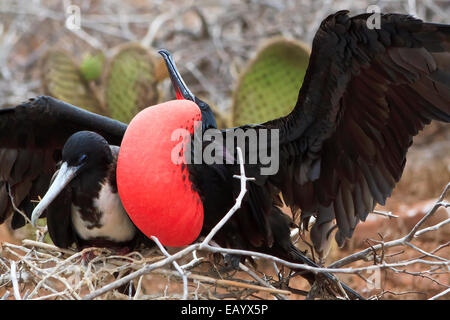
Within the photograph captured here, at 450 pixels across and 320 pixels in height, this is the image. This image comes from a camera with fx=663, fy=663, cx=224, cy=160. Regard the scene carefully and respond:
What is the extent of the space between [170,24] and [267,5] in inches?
30.4

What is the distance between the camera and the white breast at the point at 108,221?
1.76 meters

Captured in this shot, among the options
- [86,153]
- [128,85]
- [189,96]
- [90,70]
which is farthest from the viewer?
[90,70]

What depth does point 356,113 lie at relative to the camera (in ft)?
5.51

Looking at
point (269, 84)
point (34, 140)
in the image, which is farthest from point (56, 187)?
point (269, 84)

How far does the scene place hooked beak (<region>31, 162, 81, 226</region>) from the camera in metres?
1.63

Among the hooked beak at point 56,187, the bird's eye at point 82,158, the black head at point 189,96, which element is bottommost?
the hooked beak at point 56,187

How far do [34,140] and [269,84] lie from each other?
57.5 inches

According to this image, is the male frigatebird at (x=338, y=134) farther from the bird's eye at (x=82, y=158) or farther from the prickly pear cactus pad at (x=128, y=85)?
the prickly pear cactus pad at (x=128, y=85)

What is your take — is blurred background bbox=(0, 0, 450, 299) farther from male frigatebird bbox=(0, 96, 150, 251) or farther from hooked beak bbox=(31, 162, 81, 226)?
hooked beak bbox=(31, 162, 81, 226)

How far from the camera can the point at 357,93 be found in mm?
1652

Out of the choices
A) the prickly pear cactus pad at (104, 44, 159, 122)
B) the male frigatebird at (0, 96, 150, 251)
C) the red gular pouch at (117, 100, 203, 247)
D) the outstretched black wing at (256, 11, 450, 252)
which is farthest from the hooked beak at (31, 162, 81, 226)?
the prickly pear cactus pad at (104, 44, 159, 122)

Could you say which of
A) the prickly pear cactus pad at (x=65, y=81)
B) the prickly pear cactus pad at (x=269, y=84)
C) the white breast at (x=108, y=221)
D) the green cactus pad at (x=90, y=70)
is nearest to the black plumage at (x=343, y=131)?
the white breast at (x=108, y=221)

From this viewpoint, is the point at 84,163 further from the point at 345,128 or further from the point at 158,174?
the point at 345,128
